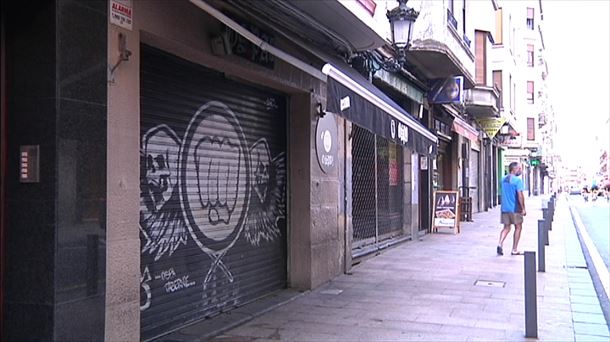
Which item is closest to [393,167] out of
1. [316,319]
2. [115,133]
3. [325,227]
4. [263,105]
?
[325,227]

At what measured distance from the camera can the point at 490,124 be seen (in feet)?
92.2

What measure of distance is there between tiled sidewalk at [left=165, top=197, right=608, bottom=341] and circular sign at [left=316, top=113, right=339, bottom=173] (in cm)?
182

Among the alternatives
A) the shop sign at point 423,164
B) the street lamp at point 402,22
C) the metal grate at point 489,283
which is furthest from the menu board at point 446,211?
the metal grate at point 489,283

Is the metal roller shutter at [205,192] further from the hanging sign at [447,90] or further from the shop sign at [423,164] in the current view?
the shop sign at [423,164]

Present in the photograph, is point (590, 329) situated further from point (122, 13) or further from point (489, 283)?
point (122, 13)

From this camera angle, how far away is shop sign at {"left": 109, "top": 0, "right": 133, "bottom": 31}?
468 cm

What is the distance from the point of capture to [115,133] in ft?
15.6

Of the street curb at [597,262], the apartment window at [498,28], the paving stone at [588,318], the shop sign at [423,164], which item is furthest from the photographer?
the apartment window at [498,28]

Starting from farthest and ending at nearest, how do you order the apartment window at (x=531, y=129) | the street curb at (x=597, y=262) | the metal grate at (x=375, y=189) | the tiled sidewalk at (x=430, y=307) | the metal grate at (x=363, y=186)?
the apartment window at (x=531, y=129) < the metal grate at (x=375, y=189) < the metal grate at (x=363, y=186) < the street curb at (x=597, y=262) < the tiled sidewalk at (x=430, y=307)

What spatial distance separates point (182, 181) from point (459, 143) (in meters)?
17.5

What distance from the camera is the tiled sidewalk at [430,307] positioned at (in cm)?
630

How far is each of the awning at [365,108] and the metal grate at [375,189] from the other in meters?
2.59

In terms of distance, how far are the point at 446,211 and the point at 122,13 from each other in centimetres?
1312

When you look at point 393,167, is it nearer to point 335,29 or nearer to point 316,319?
point 335,29
